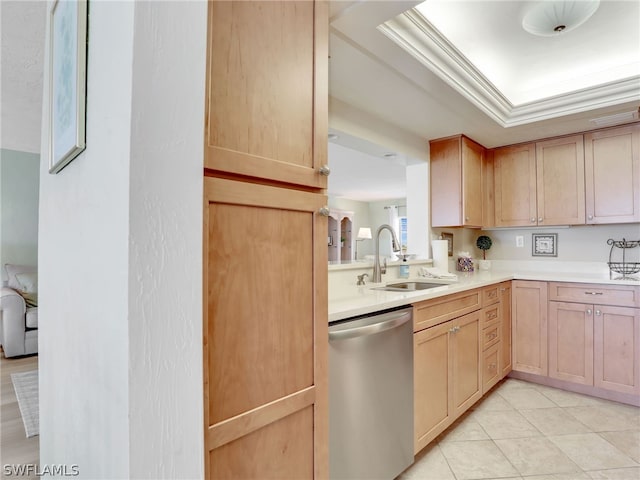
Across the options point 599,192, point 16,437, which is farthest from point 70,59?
point 599,192

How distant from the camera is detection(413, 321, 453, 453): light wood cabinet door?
1724 millimetres

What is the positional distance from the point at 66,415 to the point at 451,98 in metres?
2.43

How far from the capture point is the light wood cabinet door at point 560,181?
9.50 ft

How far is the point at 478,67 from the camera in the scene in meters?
2.32

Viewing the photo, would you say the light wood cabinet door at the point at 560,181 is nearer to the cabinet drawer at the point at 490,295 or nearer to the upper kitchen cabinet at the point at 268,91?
the cabinet drawer at the point at 490,295

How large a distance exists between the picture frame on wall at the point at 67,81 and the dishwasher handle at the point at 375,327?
97 cm

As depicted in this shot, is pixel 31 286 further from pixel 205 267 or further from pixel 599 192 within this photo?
pixel 599 192

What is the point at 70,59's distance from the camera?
37.8 inches

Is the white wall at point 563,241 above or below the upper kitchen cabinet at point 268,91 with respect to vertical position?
below

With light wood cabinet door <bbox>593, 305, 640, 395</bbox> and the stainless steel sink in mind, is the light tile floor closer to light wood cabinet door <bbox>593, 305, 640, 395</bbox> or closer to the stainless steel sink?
light wood cabinet door <bbox>593, 305, 640, 395</bbox>

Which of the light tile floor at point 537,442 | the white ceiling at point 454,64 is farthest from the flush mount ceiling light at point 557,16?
the light tile floor at point 537,442

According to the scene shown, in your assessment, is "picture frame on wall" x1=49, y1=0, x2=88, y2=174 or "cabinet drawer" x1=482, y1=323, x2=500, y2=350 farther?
"cabinet drawer" x1=482, y1=323, x2=500, y2=350

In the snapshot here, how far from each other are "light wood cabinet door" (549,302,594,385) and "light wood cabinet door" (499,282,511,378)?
296 mm

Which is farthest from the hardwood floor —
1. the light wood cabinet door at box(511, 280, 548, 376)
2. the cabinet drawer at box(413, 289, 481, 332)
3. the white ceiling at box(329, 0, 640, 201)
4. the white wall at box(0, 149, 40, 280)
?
the light wood cabinet door at box(511, 280, 548, 376)
